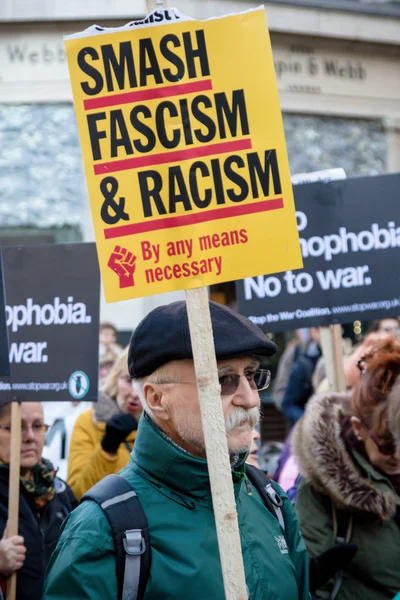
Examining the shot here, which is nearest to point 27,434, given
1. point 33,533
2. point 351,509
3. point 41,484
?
point 41,484

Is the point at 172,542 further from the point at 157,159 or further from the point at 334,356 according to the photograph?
the point at 334,356

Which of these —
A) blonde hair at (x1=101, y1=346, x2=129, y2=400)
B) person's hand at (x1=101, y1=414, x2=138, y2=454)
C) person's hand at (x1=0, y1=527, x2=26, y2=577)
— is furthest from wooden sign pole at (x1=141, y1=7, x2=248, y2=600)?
blonde hair at (x1=101, y1=346, x2=129, y2=400)

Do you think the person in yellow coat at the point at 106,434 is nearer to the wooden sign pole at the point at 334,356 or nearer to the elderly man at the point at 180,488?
the wooden sign pole at the point at 334,356

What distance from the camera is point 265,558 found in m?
2.75

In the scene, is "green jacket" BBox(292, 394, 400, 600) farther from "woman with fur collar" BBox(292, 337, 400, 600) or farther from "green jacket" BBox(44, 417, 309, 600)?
"green jacket" BBox(44, 417, 309, 600)

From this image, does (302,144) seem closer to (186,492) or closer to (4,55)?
(4,55)

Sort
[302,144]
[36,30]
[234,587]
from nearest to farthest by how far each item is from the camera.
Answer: [234,587] < [36,30] < [302,144]

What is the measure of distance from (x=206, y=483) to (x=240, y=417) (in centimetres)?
20

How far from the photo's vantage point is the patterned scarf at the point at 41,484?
4.41 meters

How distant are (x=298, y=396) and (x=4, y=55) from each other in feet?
21.7

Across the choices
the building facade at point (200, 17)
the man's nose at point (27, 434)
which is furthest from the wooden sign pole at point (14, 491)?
the building facade at point (200, 17)

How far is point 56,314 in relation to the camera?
4.59 metres

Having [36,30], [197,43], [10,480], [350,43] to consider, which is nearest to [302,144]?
[350,43]

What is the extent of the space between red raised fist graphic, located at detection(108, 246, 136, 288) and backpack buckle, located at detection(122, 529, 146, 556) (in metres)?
0.63
